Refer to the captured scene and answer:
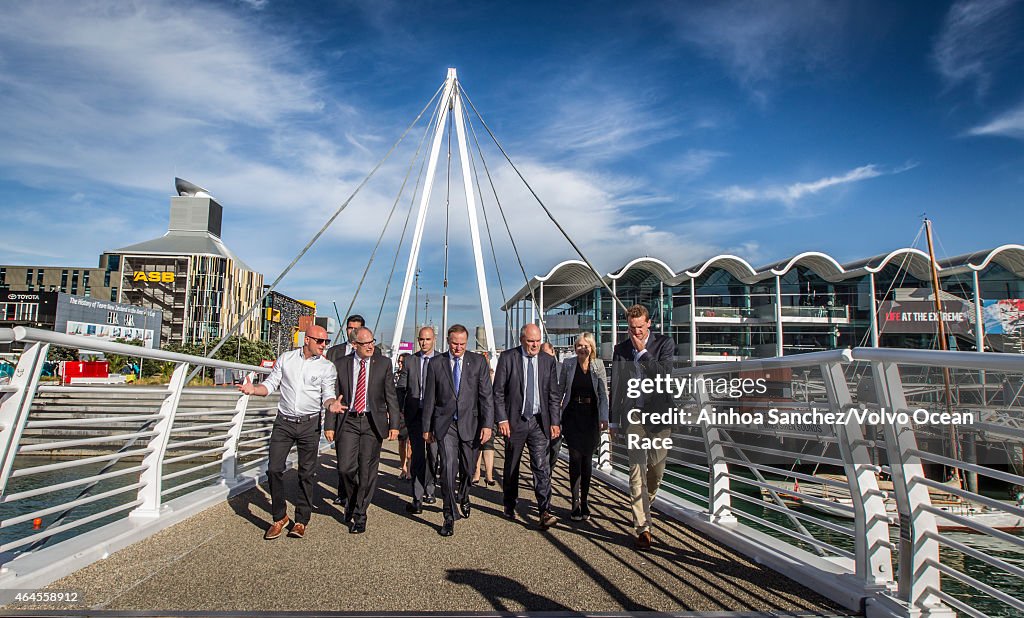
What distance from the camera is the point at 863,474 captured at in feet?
12.2

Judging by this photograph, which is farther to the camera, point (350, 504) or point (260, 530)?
point (350, 504)

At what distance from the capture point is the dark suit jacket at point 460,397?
5.95 meters

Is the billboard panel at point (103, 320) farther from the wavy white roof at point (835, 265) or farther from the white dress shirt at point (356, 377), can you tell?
the white dress shirt at point (356, 377)

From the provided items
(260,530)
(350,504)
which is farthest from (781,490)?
(260,530)

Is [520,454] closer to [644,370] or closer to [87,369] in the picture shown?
[644,370]

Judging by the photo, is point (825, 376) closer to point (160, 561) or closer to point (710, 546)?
point (710, 546)

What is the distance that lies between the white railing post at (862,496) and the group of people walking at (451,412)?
155 centimetres

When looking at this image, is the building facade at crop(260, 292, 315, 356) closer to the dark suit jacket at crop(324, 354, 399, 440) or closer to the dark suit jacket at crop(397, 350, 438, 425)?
the dark suit jacket at crop(397, 350, 438, 425)

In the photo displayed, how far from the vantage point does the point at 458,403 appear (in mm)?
5957

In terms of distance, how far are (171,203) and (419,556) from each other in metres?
Result: 113

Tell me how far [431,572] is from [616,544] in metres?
1.50

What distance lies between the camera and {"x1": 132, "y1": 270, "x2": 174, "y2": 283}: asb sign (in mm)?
68775

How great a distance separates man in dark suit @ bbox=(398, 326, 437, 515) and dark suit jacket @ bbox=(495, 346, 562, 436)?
71cm

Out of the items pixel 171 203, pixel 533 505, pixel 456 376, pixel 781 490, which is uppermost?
pixel 171 203
